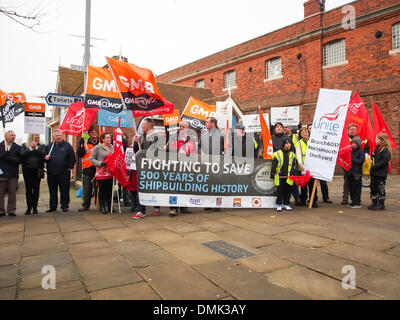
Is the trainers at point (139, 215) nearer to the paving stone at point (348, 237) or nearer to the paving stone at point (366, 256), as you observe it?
the paving stone at point (348, 237)

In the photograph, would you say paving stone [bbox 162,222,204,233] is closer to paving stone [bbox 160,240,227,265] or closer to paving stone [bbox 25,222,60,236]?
paving stone [bbox 160,240,227,265]

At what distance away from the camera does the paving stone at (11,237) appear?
15.2 feet

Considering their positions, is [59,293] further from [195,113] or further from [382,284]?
[195,113]

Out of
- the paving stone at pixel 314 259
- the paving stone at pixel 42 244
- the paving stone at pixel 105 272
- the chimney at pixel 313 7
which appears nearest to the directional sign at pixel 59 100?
the paving stone at pixel 42 244

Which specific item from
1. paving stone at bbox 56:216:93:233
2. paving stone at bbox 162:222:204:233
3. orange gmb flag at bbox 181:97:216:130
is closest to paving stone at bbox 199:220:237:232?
paving stone at bbox 162:222:204:233

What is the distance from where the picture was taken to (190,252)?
392 cm

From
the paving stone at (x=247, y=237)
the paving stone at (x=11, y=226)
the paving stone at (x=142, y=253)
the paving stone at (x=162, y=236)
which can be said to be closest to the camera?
the paving stone at (x=142, y=253)

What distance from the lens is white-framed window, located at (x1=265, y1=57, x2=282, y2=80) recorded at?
2116 cm

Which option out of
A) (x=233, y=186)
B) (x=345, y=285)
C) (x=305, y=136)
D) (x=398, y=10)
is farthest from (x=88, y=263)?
(x=398, y=10)

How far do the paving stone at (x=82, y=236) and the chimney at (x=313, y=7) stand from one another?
64.4ft

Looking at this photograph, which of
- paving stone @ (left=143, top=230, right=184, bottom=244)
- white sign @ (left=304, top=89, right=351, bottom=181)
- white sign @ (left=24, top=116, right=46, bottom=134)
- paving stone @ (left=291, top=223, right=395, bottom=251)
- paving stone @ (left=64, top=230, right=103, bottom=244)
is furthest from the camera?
white sign @ (left=24, top=116, right=46, bottom=134)

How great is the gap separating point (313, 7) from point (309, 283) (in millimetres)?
20466

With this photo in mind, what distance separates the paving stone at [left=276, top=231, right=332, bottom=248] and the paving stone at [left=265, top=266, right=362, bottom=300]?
0.99 metres

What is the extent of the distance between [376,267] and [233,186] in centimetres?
380
